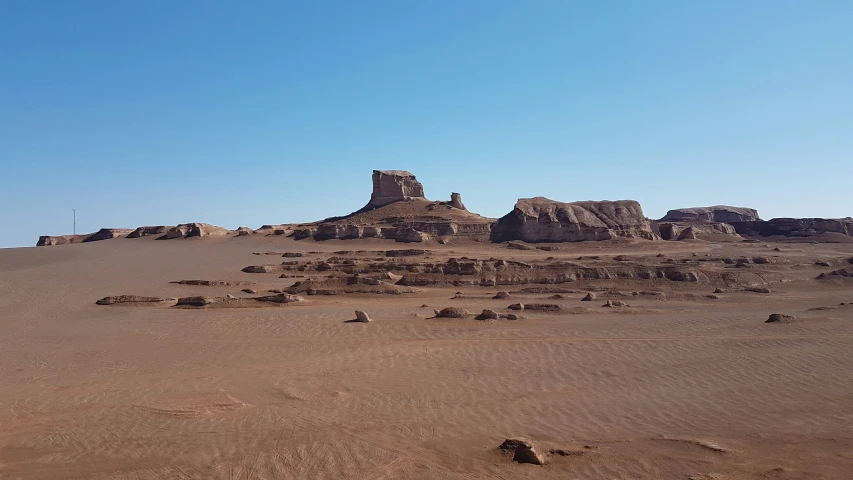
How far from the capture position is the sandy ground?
688 cm

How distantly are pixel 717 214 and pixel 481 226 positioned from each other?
5597 centimetres

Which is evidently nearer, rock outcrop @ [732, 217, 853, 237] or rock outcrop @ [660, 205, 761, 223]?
rock outcrop @ [732, 217, 853, 237]

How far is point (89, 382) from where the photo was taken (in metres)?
10.8

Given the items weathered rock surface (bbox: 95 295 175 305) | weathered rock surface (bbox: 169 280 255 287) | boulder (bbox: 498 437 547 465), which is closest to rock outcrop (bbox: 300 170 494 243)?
weathered rock surface (bbox: 169 280 255 287)

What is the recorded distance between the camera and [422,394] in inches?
382

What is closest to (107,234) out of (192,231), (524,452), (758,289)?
(192,231)

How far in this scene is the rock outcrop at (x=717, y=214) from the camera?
90625 millimetres

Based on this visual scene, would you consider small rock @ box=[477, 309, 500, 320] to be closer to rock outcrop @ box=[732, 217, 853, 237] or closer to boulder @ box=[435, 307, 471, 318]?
boulder @ box=[435, 307, 471, 318]

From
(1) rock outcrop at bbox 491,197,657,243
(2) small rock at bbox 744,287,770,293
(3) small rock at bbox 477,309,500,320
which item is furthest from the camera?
(1) rock outcrop at bbox 491,197,657,243

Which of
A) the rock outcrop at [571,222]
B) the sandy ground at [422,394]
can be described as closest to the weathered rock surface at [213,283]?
the sandy ground at [422,394]

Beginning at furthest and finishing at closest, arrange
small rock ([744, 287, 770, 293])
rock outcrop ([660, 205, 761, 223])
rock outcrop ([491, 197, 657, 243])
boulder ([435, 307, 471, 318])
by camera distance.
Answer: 1. rock outcrop ([660, 205, 761, 223])
2. rock outcrop ([491, 197, 657, 243])
3. small rock ([744, 287, 770, 293])
4. boulder ([435, 307, 471, 318])

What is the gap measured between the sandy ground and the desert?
0.15ft

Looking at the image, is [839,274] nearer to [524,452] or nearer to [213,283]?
[524,452]

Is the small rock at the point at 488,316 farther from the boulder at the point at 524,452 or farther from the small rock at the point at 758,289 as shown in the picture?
the small rock at the point at 758,289
